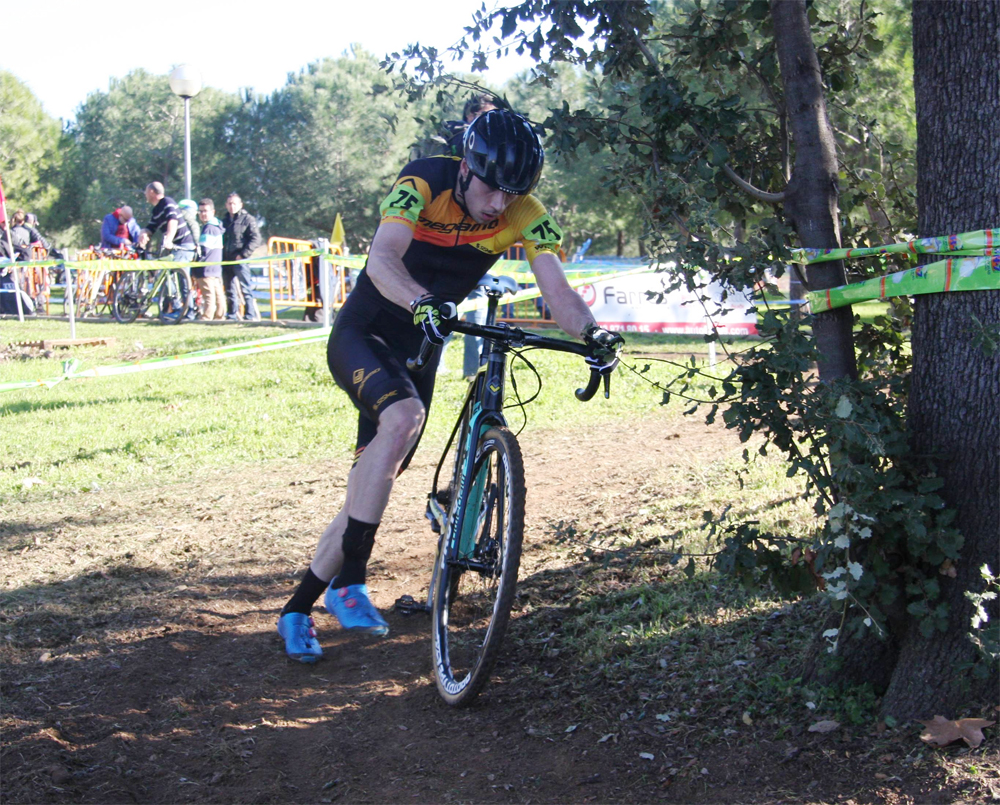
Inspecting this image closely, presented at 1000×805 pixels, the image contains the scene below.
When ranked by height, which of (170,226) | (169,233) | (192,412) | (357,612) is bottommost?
(357,612)

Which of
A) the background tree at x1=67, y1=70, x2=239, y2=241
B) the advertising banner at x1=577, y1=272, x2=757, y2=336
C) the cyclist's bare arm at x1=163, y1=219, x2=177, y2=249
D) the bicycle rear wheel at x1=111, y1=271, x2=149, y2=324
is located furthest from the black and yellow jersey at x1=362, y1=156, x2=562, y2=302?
the background tree at x1=67, y1=70, x2=239, y2=241

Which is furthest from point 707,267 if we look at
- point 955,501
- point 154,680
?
point 154,680

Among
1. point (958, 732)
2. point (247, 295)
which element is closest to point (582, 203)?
point (247, 295)

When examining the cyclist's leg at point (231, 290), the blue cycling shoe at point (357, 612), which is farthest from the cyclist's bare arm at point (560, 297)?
the cyclist's leg at point (231, 290)

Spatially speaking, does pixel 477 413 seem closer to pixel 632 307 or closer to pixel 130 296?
pixel 632 307

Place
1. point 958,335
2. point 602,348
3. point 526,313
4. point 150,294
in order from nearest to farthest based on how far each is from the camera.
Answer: point 958,335 < point 602,348 < point 150,294 < point 526,313

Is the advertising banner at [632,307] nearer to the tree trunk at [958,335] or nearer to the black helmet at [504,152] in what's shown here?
the black helmet at [504,152]

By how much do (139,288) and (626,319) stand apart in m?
10.4

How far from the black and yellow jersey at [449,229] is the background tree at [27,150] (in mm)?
55644

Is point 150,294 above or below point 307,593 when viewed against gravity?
above

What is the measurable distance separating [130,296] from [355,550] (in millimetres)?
16618

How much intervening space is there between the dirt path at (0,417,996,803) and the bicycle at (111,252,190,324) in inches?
472

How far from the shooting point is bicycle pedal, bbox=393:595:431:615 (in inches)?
181

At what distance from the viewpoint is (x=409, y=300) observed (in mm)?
3592
